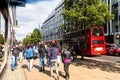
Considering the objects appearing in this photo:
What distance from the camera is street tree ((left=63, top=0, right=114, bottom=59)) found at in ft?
95.9

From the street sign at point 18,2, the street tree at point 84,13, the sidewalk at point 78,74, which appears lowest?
the sidewalk at point 78,74

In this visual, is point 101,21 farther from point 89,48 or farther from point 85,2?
point 89,48

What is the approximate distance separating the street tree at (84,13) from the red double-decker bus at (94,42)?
3.69 metres

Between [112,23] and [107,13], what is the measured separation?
29.1 m

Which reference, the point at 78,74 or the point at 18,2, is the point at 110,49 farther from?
the point at 18,2

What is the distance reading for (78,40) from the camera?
37.1 m

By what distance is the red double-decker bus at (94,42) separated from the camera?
34.9 meters

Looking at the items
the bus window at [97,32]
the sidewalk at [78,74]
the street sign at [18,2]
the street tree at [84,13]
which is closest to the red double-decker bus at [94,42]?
the bus window at [97,32]

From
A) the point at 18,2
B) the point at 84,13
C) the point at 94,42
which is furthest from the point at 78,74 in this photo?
the point at 94,42

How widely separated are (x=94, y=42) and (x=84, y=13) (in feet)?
22.7

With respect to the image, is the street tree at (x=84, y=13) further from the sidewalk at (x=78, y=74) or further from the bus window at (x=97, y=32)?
the sidewalk at (x=78, y=74)

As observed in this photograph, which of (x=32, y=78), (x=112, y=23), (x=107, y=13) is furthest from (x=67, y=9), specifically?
(x=112, y=23)

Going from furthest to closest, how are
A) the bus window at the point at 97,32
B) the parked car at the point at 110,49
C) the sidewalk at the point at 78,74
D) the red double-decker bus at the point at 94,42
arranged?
the parked car at the point at 110,49
the red double-decker bus at the point at 94,42
the bus window at the point at 97,32
the sidewalk at the point at 78,74

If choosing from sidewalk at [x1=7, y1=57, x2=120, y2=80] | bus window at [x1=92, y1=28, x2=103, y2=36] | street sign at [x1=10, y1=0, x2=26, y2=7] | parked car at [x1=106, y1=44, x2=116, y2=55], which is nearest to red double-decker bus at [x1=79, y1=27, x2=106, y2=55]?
bus window at [x1=92, y1=28, x2=103, y2=36]
